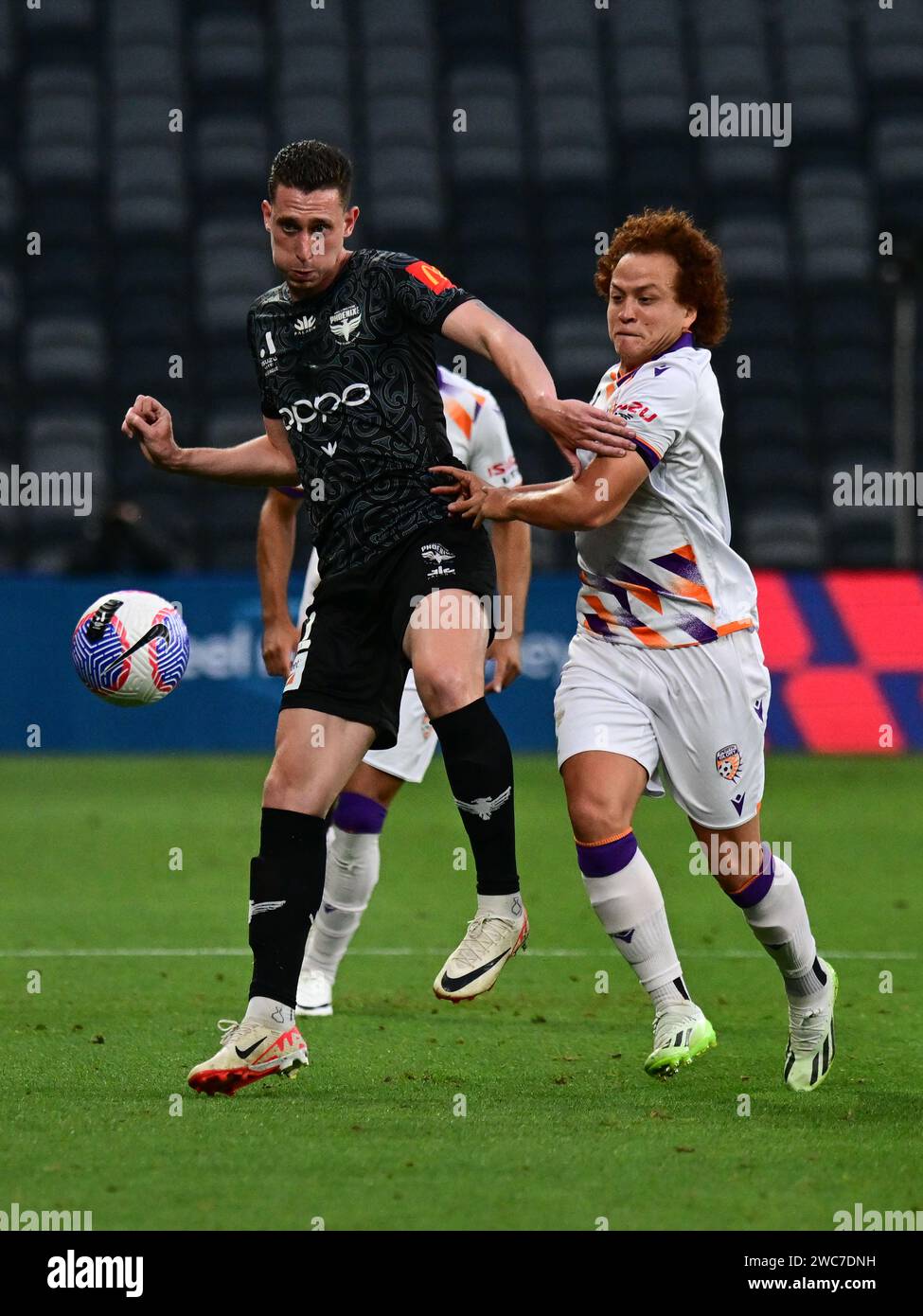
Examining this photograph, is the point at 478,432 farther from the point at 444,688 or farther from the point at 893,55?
the point at 893,55

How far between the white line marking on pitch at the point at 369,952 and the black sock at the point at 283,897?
2567mm

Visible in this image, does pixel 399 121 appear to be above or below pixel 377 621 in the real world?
above

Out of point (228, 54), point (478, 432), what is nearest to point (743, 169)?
point (228, 54)

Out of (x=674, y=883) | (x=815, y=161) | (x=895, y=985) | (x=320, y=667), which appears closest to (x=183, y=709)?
(x=674, y=883)

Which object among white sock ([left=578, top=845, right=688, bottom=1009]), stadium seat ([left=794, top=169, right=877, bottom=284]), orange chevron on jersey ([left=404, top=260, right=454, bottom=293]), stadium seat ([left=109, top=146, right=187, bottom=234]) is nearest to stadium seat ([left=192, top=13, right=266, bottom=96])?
stadium seat ([left=109, top=146, right=187, bottom=234])

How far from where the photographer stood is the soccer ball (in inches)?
213

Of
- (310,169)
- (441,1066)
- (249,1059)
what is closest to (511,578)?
(441,1066)

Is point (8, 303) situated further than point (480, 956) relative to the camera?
Yes

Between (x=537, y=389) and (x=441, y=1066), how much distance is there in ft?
6.23

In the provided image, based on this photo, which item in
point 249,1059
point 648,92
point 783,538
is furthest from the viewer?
point 648,92

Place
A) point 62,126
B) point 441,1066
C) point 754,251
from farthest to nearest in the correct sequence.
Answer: point 62,126, point 754,251, point 441,1066

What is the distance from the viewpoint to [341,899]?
21.1ft

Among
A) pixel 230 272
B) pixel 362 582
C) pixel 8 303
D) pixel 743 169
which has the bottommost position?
pixel 362 582

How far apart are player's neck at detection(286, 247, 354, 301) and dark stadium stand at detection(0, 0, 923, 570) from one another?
1315 cm
